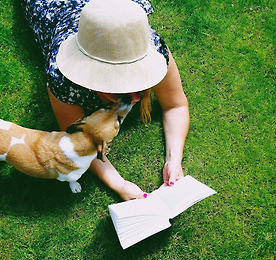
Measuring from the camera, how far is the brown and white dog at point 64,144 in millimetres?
2691

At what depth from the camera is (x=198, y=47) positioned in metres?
4.48

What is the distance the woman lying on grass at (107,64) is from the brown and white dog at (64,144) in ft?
0.81

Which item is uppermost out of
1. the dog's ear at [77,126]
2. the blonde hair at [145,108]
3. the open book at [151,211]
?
the dog's ear at [77,126]

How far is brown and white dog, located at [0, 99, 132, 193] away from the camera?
2.69 m

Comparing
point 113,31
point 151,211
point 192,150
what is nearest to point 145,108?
point 192,150

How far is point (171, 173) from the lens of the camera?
3395 millimetres

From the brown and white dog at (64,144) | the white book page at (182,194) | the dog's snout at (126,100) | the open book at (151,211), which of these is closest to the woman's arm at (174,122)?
the white book page at (182,194)

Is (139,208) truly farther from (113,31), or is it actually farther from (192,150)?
A: (113,31)

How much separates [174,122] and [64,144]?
1358mm

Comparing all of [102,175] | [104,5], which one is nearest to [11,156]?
[102,175]

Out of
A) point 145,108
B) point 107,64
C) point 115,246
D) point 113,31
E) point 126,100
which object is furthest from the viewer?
point 145,108

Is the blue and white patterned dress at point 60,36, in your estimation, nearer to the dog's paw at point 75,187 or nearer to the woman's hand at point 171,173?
the dog's paw at point 75,187

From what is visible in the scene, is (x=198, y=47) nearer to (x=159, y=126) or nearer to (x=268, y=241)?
(x=159, y=126)

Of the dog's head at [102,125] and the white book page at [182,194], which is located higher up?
the dog's head at [102,125]
